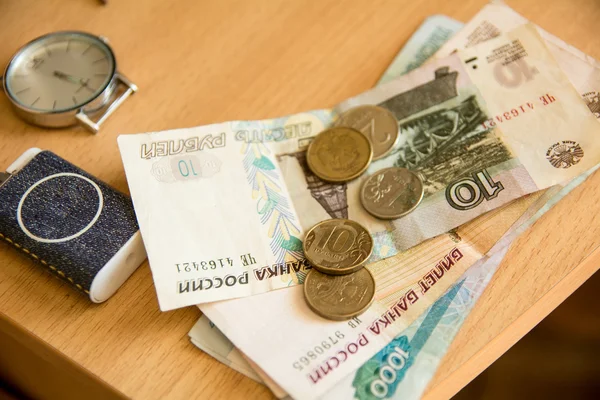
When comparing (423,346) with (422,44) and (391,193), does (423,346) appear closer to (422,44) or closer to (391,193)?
(391,193)

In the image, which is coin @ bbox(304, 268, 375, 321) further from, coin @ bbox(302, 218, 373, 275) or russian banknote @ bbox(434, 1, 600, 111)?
russian banknote @ bbox(434, 1, 600, 111)

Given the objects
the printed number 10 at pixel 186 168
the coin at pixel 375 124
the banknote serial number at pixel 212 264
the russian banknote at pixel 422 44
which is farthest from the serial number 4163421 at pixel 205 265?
the russian banknote at pixel 422 44

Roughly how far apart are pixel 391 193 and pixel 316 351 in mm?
203

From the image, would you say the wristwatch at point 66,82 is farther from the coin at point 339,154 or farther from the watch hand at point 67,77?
the coin at point 339,154

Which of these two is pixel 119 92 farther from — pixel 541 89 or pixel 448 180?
pixel 541 89

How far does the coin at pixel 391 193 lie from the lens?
647 millimetres

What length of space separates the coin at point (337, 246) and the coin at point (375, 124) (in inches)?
4.4

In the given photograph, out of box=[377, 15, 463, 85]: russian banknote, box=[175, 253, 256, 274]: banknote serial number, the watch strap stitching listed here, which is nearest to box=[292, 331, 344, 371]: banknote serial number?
box=[175, 253, 256, 274]: banknote serial number

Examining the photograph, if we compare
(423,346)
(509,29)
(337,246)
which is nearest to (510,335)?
(423,346)

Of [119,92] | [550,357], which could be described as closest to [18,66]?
[119,92]

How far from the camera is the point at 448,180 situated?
0.67 meters

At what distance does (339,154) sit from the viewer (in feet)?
2.26

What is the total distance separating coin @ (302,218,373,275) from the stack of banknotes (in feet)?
0.06

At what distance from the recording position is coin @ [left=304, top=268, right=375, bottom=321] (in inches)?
22.6
